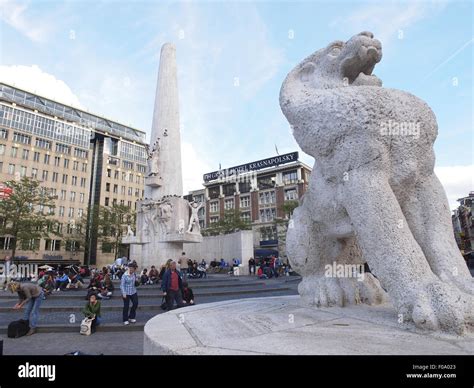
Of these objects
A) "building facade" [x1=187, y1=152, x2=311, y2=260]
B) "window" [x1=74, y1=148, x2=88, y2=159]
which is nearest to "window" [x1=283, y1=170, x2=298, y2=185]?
"building facade" [x1=187, y1=152, x2=311, y2=260]

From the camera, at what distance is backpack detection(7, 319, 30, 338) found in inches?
272

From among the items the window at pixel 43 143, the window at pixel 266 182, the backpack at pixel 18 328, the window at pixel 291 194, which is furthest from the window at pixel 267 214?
the backpack at pixel 18 328

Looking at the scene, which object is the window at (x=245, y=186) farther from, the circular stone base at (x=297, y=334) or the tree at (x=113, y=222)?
the circular stone base at (x=297, y=334)

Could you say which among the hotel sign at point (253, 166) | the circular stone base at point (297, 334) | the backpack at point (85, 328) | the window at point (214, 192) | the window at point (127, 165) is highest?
the window at point (127, 165)

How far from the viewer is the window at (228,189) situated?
5727 centimetres

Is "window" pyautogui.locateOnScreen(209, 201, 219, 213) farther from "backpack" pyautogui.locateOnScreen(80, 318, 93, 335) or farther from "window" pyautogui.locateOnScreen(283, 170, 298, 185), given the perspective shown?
"backpack" pyautogui.locateOnScreen(80, 318, 93, 335)

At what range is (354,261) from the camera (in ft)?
14.4

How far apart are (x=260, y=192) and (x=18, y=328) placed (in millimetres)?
46290

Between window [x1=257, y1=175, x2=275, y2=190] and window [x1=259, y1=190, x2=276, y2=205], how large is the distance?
117 centimetres

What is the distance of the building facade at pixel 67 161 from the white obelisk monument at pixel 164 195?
90.0ft
